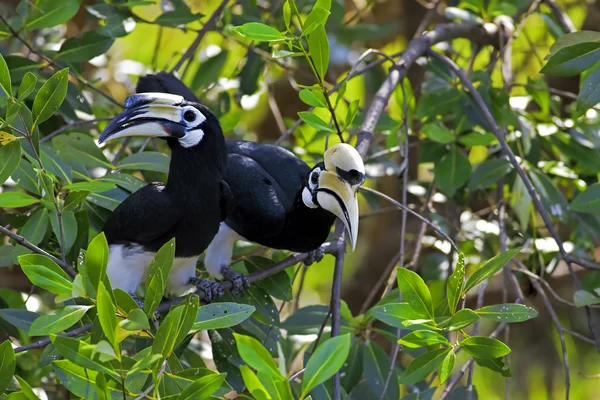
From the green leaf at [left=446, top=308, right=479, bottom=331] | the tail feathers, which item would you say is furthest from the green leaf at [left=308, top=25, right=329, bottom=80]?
the tail feathers

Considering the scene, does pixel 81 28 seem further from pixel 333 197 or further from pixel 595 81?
pixel 595 81

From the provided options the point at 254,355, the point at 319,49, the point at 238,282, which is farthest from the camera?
the point at 238,282

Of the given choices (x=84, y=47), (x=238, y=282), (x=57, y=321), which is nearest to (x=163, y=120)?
(x=238, y=282)

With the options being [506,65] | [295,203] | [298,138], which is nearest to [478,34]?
[506,65]

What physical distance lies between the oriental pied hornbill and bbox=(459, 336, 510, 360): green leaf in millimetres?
436

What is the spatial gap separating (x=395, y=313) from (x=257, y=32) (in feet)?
1.75

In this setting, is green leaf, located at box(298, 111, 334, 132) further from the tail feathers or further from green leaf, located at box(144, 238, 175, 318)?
the tail feathers

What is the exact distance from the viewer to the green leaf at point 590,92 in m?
1.57

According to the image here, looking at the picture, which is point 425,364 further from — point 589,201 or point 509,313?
point 589,201

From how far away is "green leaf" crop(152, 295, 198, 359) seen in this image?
1.10 metres

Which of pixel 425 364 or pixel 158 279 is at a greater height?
pixel 158 279

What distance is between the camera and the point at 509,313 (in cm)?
130

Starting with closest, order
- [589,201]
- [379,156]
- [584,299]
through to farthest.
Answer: [584,299]
[589,201]
[379,156]

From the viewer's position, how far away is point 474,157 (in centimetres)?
341
